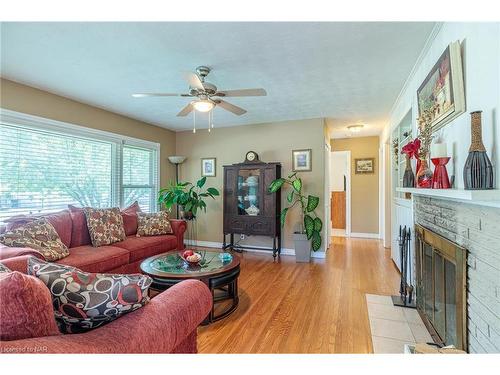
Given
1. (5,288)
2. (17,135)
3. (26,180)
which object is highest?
(17,135)

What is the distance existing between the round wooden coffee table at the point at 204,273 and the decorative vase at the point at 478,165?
1.89 metres

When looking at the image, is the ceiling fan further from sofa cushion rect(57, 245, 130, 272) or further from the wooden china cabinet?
the wooden china cabinet

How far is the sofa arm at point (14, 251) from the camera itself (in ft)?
6.79

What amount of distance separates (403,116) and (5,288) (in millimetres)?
3766

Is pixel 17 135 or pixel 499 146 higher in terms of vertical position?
pixel 17 135

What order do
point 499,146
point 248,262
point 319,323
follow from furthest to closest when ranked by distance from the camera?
point 248,262 → point 319,323 → point 499,146

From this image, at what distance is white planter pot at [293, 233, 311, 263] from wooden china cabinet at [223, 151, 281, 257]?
395 millimetres

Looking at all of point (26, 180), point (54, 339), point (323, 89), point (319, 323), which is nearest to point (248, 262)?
point (319, 323)

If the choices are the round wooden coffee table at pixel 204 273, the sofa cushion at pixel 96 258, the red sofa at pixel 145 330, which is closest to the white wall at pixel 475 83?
the red sofa at pixel 145 330

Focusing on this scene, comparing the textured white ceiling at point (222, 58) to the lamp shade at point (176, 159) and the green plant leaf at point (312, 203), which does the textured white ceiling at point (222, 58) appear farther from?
the lamp shade at point (176, 159)

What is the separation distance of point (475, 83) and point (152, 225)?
3761 millimetres

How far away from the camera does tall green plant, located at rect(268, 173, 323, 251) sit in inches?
165

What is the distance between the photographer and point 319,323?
A: 222cm
